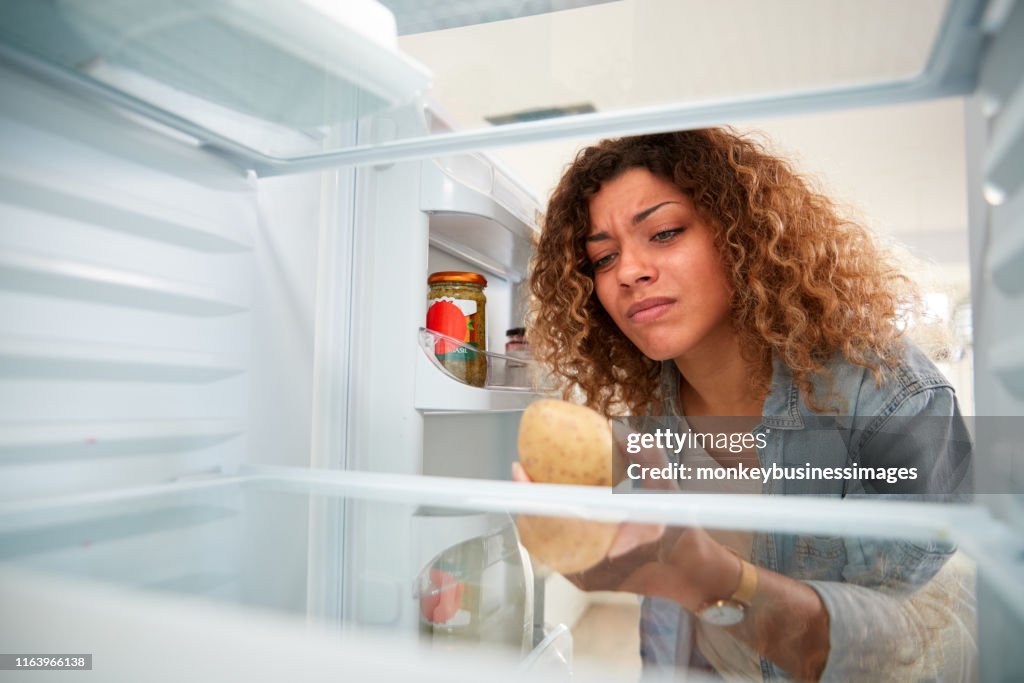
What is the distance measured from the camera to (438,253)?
1428 millimetres

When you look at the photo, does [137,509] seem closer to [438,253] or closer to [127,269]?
[127,269]

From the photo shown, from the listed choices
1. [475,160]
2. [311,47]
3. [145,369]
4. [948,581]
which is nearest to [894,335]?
[948,581]

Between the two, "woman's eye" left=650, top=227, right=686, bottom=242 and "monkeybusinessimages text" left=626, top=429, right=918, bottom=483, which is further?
"woman's eye" left=650, top=227, right=686, bottom=242

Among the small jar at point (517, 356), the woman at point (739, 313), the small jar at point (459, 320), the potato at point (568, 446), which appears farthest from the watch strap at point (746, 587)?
the small jar at point (517, 356)

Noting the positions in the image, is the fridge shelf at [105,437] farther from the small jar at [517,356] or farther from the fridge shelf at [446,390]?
the small jar at [517,356]

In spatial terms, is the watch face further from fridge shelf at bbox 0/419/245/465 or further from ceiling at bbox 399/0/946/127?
fridge shelf at bbox 0/419/245/465

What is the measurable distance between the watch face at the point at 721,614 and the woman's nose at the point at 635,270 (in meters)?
0.78

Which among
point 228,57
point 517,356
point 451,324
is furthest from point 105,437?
point 517,356

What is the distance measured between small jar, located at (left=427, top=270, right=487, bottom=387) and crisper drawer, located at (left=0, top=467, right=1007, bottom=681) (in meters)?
0.48

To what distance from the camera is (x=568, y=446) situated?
2.66 feet

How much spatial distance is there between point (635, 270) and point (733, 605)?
78 centimetres

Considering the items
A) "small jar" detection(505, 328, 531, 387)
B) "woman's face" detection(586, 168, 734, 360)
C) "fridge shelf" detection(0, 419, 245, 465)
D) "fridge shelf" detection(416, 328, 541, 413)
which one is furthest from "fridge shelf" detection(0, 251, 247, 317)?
"small jar" detection(505, 328, 531, 387)

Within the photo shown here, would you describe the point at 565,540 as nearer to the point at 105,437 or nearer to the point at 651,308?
the point at 105,437

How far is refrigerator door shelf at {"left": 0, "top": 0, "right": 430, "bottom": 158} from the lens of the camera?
0.56 metres
